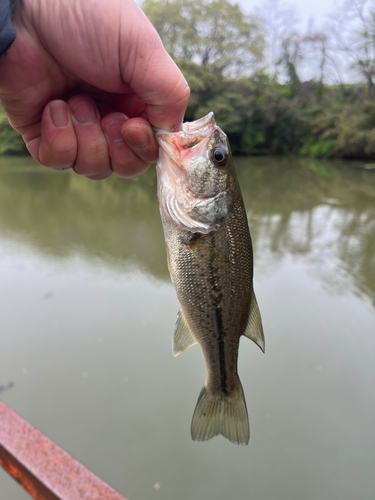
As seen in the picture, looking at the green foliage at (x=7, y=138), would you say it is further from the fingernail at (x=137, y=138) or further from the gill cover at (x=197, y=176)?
the gill cover at (x=197, y=176)

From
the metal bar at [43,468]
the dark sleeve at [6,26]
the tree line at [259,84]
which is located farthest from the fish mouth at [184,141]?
the tree line at [259,84]

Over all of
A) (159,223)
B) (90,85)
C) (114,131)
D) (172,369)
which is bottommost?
(159,223)

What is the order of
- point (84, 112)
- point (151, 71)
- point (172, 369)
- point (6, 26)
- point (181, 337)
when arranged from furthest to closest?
1. point (172, 369)
2. point (181, 337)
3. point (84, 112)
4. point (151, 71)
5. point (6, 26)

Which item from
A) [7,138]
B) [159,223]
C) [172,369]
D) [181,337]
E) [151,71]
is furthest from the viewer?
[7,138]

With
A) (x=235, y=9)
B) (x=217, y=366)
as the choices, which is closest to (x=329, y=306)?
(x=217, y=366)

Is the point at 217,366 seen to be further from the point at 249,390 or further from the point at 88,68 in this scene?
the point at 249,390

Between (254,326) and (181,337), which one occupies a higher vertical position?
(254,326)

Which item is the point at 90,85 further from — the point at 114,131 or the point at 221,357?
the point at 221,357

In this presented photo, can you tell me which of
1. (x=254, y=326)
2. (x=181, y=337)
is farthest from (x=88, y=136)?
(x=254, y=326)
